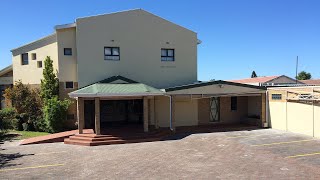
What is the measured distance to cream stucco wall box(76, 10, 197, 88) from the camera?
21859 mm

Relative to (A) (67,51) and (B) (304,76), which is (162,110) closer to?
(A) (67,51)

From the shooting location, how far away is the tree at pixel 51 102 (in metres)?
21.3

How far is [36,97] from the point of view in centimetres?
2328

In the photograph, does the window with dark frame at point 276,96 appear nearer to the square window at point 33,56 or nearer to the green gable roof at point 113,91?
the green gable roof at point 113,91

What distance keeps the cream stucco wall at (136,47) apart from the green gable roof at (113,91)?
2431 millimetres

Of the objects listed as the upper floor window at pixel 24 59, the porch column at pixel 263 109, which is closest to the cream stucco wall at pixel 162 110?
the porch column at pixel 263 109

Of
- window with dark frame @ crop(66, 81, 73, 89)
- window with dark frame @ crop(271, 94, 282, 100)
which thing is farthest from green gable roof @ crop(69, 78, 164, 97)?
window with dark frame @ crop(271, 94, 282, 100)

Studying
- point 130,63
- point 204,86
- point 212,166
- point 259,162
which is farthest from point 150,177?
point 130,63

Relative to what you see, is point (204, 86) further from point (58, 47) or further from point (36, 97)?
point (36, 97)

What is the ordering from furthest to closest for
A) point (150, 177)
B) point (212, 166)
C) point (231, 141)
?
point (231, 141) < point (212, 166) < point (150, 177)

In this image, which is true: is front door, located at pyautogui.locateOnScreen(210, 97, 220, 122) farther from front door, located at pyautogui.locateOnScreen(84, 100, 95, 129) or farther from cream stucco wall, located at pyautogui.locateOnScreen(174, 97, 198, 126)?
front door, located at pyautogui.locateOnScreen(84, 100, 95, 129)

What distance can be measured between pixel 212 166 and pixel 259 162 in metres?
2.17

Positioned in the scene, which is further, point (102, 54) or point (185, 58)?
point (185, 58)

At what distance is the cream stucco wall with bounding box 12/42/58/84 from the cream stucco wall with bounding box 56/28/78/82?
0.65m
